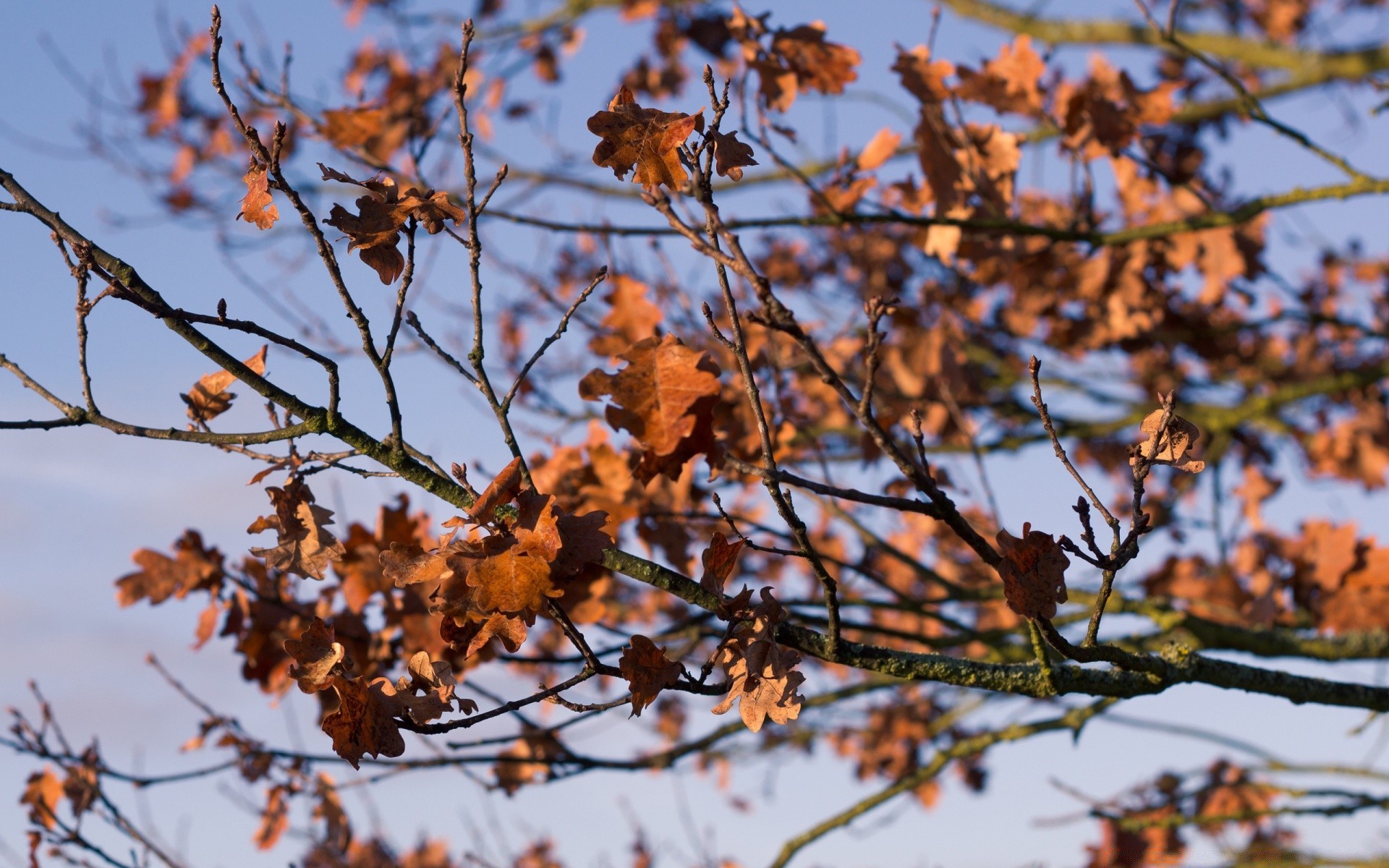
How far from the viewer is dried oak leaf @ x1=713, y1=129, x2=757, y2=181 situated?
4.72 feet

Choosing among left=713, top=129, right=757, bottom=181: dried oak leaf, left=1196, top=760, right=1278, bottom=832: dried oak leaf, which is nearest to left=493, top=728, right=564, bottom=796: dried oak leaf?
left=713, top=129, right=757, bottom=181: dried oak leaf

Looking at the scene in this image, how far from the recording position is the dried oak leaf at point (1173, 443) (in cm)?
140

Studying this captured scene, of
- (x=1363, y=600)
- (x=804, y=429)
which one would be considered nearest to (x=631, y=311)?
(x=804, y=429)

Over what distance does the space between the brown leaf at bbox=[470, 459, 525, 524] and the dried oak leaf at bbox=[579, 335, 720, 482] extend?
0.14 metres

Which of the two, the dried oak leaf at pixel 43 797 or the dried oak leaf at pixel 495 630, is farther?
the dried oak leaf at pixel 43 797

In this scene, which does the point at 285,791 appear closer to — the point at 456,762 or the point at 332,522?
the point at 456,762

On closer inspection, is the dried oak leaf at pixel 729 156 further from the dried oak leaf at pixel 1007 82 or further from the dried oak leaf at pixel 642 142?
the dried oak leaf at pixel 1007 82

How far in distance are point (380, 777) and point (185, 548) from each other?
2.63 ft

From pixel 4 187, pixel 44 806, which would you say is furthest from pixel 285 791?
pixel 4 187

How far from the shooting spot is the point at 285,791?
3080mm

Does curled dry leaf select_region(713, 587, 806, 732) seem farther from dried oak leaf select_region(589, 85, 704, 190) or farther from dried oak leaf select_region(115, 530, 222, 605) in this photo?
dried oak leaf select_region(115, 530, 222, 605)

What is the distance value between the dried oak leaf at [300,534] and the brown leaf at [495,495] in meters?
0.44

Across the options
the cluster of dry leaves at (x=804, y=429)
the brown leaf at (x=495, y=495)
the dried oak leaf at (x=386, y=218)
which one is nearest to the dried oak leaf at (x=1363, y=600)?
the cluster of dry leaves at (x=804, y=429)

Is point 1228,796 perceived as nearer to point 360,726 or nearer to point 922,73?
point 922,73
